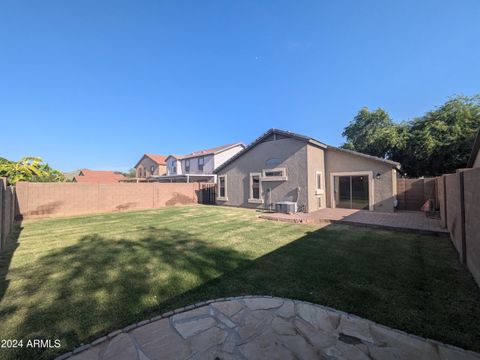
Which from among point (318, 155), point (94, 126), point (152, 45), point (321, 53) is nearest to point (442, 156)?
point (318, 155)

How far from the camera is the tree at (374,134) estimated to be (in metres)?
20.2

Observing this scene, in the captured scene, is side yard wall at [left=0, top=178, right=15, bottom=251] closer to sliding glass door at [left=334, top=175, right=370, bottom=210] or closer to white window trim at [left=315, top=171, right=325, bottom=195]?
white window trim at [left=315, top=171, right=325, bottom=195]

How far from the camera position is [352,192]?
13188 millimetres

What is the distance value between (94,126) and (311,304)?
89.8 ft

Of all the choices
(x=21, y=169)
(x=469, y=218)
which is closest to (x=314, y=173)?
(x=469, y=218)

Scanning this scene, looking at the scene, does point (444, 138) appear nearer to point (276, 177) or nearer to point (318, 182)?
point (318, 182)

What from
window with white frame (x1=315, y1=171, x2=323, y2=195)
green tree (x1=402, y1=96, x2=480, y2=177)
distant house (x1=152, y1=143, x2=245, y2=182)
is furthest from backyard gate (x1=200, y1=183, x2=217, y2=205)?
green tree (x1=402, y1=96, x2=480, y2=177)

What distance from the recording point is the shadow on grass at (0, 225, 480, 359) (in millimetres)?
2727

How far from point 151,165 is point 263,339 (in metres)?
43.6

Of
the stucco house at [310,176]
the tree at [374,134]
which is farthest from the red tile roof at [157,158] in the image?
the tree at [374,134]

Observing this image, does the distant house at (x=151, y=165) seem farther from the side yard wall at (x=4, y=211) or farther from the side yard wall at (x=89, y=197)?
the side yard wall at (x=4, y=211)

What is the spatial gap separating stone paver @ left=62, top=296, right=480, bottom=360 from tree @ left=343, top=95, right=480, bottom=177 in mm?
21835

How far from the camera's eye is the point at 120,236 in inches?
295

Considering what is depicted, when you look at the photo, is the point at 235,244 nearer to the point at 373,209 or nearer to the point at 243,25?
the point at 373,209
